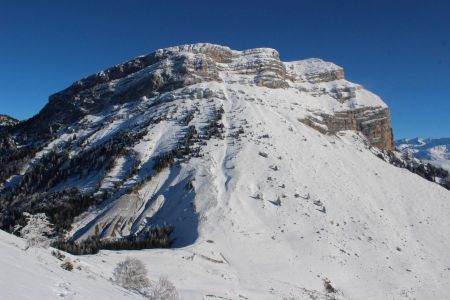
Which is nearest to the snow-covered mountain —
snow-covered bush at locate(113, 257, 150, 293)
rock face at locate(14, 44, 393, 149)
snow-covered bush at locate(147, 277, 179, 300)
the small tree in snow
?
rock face at locate(14, 44, 393, 149)

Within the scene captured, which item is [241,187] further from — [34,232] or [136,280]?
[34,232]

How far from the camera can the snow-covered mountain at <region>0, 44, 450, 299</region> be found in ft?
244

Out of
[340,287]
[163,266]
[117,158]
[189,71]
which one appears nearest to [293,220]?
[340,287]

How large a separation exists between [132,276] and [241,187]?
60.4 metres

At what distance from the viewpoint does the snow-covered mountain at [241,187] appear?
7444cm

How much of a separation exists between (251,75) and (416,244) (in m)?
113

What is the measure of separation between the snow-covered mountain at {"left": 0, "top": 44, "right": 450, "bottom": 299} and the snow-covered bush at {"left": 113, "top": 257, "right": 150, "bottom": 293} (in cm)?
1046

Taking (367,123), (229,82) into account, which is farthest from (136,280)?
(367,123)

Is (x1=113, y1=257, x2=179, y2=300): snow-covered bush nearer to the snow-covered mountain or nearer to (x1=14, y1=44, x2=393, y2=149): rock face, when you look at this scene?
the snow-covered mountain

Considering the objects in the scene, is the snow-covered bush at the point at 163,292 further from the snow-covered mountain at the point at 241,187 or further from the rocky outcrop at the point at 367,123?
the rocky outcrop at the point at 367,123

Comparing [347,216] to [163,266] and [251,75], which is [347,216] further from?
[251,75]

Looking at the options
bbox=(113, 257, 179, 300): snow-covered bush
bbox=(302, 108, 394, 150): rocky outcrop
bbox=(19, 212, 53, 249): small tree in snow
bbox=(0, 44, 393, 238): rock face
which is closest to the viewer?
bbox=(19, 212, 53, 249): small tree in snow

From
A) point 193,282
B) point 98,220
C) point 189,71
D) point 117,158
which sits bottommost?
point 193,282

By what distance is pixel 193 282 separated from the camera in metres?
57.6
